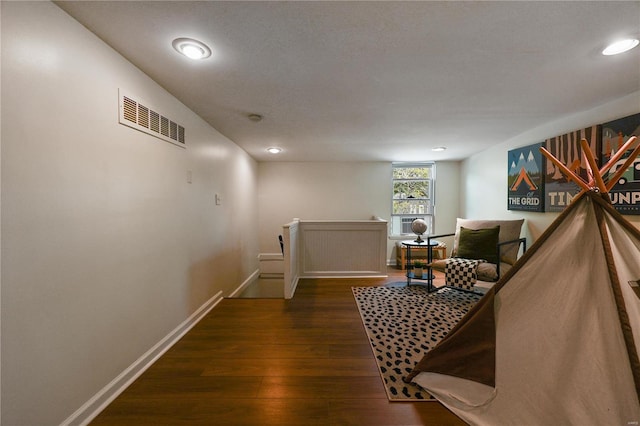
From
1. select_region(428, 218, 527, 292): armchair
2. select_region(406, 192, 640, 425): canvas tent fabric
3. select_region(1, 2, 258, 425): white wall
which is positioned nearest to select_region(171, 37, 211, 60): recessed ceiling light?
select_region(1, 2, 258, 425): white wall

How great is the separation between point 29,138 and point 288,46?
1.34m

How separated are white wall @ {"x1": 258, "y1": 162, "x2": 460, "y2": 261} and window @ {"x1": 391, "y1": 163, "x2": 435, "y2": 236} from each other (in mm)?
173

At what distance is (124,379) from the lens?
4.93ft

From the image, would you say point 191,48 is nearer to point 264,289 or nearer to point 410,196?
point 264,289

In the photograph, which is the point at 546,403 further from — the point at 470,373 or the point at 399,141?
the point at 399,141

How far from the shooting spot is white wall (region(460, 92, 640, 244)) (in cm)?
205

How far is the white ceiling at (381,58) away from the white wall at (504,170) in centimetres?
13

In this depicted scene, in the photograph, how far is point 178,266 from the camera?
6.85 ft

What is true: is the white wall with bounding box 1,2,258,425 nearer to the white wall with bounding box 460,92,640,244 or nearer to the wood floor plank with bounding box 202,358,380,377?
the wood floor plank with bounding box 202,358,380,377

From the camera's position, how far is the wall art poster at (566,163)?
215 centimetres

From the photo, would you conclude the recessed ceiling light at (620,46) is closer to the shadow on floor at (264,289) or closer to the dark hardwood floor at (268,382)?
the dark hardwood floor at (268,382)

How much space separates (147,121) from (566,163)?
3.97 m

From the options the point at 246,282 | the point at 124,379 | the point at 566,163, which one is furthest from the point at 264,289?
the point at 566,163

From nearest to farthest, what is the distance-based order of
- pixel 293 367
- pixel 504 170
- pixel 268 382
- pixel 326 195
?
pixel 268 382 < pixel 293 367 < pixel 504 170 < pixel 326 195
